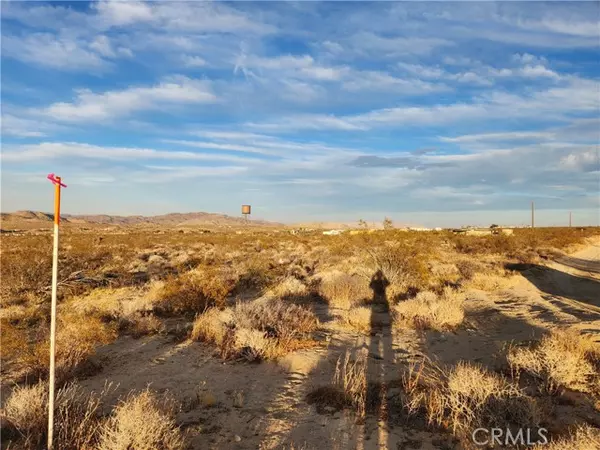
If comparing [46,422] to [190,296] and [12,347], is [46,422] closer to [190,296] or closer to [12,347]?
[12,347]

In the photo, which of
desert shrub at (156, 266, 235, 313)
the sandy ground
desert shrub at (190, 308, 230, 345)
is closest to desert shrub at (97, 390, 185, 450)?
the sandy ground

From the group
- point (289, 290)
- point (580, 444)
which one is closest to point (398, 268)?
point (289, 290)

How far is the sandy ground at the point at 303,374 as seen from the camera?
4906mm

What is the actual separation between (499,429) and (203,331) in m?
6.05

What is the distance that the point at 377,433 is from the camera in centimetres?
491

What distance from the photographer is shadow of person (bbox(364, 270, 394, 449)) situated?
5.04m

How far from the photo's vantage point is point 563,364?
19.6ft

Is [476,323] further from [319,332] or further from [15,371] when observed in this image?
[15,371]

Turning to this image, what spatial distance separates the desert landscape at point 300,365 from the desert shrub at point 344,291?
66 millimetres

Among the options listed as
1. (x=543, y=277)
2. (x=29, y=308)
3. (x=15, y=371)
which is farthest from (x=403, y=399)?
(x=543, y=277)

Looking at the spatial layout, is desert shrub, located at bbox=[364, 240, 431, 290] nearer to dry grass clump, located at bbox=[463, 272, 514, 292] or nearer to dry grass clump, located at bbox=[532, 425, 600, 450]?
dry grass clump, located at bbox=[463, 272, 514, 292]

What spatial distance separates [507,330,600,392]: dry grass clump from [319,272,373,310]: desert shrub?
592 cm

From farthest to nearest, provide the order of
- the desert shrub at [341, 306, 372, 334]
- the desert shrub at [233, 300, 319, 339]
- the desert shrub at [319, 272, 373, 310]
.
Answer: the desert shrub at [319, 272, 373, 310]
the desert shrub at [341, 306, 372, 334]
the desert shrub at [233, 300, 319, 339]

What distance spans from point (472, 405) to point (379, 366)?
2.16 metres
